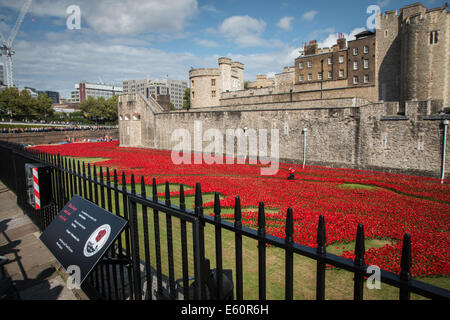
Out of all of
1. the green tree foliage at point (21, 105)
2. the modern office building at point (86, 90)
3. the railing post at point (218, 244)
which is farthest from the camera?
the modern office building at point (86, 90)

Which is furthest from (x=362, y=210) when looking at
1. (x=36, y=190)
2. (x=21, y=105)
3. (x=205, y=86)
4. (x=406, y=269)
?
(x=21, y=105)

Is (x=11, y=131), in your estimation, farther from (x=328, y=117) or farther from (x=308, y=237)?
(x=308, y=237)

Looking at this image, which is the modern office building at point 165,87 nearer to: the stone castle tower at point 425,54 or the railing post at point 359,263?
the stone castle tower at point 425,54

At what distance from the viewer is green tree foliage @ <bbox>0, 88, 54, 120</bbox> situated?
59.8m

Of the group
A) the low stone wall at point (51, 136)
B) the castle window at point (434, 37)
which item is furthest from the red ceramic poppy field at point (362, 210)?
the low stone wall at point (51, 136)

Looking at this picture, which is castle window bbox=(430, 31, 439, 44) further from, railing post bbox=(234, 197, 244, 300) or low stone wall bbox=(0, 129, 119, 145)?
low stone wall bbox=(0, 129, 119, 145)

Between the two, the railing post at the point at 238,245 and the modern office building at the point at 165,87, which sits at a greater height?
the modern office building at the point at 165,87

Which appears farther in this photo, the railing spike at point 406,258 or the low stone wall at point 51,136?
the low stone wall at point 51,136

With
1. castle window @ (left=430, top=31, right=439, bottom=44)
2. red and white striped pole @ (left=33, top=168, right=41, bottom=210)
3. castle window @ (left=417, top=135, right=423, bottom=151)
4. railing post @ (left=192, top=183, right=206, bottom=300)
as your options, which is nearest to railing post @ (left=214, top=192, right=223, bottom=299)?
railing post @ (left=192, top=183, right=206, bottom=300)

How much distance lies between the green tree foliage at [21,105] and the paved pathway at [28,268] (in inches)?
2678

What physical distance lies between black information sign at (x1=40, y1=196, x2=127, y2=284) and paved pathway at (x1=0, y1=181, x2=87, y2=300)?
25.4 inches

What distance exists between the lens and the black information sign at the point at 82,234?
308 centimetres
